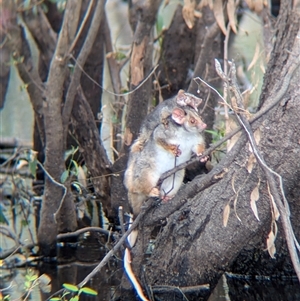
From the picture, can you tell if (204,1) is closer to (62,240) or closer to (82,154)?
(82,154)

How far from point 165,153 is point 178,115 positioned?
268mm

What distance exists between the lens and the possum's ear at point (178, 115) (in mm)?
4297

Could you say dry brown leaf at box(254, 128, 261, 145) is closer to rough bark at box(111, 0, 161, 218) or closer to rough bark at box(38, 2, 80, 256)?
rough bark at box(111, 0, 161, 218)

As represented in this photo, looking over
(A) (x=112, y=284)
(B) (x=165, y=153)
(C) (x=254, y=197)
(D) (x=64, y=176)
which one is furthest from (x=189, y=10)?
(C) (x=254, y=197)

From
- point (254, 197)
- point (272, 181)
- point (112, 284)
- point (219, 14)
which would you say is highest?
point (219, 14)

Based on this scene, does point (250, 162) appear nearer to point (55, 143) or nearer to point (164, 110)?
point (164, 110)

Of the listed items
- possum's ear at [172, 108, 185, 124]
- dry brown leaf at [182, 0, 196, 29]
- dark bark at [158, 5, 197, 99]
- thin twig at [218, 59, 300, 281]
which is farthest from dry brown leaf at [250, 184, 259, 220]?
dark bark at [158, 5, 197, 99]

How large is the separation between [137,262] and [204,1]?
2011 millimetres

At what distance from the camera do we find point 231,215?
14.3 ft

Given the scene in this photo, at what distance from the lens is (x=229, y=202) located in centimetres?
429

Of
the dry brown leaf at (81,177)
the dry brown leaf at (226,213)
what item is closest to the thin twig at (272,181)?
the dry brown leaf at (226,213)

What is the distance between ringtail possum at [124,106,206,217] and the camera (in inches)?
171

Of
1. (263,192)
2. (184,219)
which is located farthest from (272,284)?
(263,192)

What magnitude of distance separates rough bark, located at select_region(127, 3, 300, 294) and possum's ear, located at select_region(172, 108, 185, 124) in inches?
12.6
